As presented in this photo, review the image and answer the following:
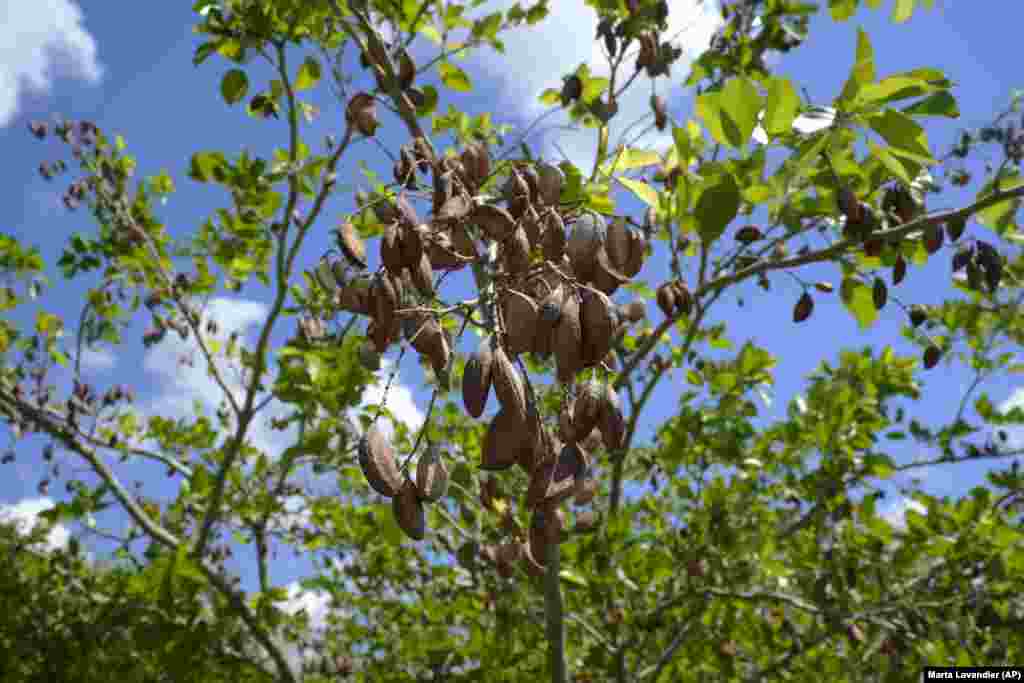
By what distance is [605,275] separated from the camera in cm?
94

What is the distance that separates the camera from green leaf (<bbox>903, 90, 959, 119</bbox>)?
1188 millimetres

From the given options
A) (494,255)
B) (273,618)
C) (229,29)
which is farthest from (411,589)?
(494,255)

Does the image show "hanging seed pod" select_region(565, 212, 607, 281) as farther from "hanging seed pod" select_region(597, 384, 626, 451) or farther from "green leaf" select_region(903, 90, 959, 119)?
"green leaf" select_region(903, 90, 959, 119)

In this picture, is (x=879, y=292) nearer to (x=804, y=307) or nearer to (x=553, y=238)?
(x=804, y=307)

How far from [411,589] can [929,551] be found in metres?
3.03

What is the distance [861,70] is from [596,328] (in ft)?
2.55

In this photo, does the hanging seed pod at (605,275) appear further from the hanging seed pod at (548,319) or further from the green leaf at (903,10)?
the green leaf at (903,10)

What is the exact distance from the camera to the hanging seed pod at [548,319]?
0.81 m

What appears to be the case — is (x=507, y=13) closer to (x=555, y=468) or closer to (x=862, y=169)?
(x=862, y=169)

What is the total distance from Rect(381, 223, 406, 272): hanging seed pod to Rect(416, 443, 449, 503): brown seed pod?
0.24 meters

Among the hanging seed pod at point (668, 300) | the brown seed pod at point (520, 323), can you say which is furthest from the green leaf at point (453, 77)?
the brown seed pod at point (520, 323)

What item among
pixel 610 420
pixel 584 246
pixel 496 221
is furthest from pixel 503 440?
pixel 496 221

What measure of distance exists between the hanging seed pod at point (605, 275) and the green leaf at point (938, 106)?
0.62m

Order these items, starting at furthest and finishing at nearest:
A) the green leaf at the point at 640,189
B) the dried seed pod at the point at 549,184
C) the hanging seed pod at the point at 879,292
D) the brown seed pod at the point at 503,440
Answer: the hanging seed pod at the point at 879,292
the green leaf at the point at 640,189
the dried seed pod at the point at 549,184
the brown seed pod at the point at 503,440
